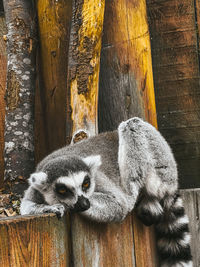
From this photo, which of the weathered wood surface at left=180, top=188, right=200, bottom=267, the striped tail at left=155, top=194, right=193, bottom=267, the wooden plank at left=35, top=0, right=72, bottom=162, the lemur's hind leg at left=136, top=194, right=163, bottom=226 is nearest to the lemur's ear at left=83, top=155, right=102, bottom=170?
the lemur's hind leg at left=136, top=194, right=163, bottom=226

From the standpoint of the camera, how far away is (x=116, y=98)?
4.62 metres

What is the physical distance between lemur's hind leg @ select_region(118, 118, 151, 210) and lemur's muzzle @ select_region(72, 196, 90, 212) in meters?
0.64

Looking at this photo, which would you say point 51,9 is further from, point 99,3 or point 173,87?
point 173,87

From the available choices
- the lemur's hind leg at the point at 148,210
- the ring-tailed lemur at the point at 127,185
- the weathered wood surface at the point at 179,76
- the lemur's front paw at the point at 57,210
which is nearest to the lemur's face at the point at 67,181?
the ring-tailed lemur at the point at 127,185

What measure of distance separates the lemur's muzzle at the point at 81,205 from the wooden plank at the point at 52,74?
78.2 inches

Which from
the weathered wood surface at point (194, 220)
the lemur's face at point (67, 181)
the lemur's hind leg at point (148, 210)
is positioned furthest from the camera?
the weathered wood surface at point (194, 220)

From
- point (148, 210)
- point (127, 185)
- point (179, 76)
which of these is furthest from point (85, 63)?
point (148, 210)

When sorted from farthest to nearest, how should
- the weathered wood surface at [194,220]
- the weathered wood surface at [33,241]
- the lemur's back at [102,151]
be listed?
the weathered wood surface at [194,220] < the lemur's back at [102,151] < the weathered wood surface at [33,241]

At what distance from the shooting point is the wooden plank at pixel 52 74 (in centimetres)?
494

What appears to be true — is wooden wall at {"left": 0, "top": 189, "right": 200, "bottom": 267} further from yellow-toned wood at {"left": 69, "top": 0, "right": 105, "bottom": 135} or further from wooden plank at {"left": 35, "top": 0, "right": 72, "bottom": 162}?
wooden plank at {"left": 35, "top": 0, "right": 72, "bottom": 162}

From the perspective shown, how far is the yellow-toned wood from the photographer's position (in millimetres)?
4266

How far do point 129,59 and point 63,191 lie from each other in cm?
187

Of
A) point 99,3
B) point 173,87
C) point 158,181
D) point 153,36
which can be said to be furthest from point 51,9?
point 158,181

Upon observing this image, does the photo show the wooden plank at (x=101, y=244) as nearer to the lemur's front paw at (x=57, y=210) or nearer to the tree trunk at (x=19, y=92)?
the lemur's front paw at (x=57, y=210)
